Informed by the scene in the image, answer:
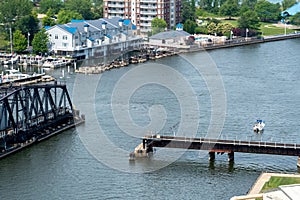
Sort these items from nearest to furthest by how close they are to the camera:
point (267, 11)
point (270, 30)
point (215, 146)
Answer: point (215, 146)
point (270, 30)
point (267, 11)

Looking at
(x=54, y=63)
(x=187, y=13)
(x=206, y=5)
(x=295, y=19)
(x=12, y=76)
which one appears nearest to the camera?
(x=12, y=76)

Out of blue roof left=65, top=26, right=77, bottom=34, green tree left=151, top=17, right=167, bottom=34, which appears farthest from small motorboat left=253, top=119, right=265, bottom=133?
green tree left=151, top=17, right=167, bottom=34

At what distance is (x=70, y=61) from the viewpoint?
28.1 m

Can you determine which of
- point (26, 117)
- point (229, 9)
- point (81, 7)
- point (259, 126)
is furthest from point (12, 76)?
point (229, 9)

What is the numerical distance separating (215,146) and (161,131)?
7.41 feet

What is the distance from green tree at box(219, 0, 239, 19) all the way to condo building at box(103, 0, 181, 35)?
5.58 meters

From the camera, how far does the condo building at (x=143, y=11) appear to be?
34531 mm

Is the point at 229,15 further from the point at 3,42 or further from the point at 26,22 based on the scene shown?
the point at 3,42

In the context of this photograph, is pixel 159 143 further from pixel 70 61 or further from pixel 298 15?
pixel 298 15

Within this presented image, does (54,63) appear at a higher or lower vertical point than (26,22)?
lower

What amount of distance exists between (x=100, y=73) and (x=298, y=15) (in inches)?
639

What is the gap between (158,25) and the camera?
3366cm

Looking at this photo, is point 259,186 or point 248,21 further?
point 248,21

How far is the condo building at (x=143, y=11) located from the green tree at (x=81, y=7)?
3.20ft
